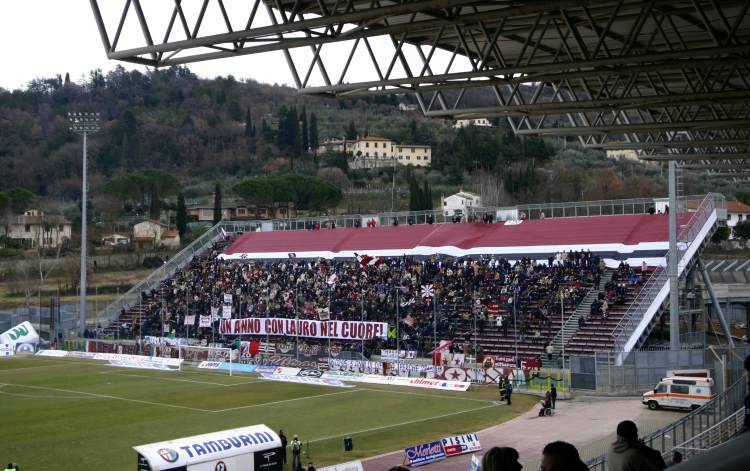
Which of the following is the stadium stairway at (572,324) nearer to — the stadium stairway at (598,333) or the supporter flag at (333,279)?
the stadium stairway at (598,333)

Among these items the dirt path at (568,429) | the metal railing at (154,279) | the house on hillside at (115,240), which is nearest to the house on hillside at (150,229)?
the house on hillside at (115,240)

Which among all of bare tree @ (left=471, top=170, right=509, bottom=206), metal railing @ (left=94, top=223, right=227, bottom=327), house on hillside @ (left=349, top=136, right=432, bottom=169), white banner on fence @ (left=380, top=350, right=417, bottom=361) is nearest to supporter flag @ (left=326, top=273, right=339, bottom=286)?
white banner on fence @ (left=380, top=350, right=417, bottom=361)

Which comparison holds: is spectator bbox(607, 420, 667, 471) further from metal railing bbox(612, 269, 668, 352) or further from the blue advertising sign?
metal railing bbox(612, 269, 668, 352)

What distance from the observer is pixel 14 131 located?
17062 centimetres

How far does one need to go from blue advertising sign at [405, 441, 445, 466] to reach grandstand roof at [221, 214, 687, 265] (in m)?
27.6

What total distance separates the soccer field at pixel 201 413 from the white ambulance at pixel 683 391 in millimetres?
5372

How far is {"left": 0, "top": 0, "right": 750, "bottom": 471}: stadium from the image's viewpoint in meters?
17.2

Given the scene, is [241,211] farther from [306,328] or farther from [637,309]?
[637,309]

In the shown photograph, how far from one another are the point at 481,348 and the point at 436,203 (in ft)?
253

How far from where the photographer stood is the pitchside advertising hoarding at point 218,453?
21172 mm

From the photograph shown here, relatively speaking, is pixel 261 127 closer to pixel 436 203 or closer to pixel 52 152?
pixel 52 152

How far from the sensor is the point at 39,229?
106m

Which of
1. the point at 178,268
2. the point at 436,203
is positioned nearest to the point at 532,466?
the point at 178,268

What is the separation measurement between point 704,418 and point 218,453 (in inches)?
471
